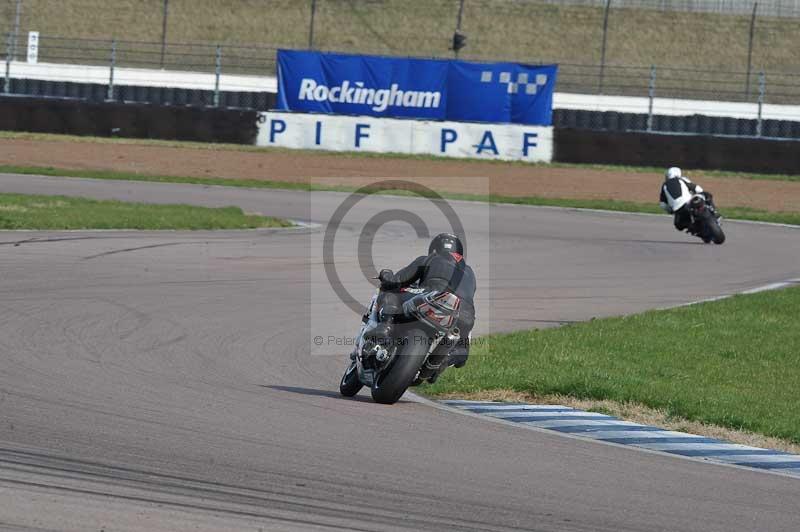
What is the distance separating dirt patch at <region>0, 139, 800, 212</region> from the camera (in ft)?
99.8

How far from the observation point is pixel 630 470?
24.8ft

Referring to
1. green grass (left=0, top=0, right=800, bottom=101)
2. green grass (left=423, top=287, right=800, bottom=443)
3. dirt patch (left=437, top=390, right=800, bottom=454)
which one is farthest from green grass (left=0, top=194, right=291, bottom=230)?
green grass (left=0, top=0, right=800, bottom=101)

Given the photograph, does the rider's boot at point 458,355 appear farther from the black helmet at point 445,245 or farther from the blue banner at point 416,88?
the blue banner at point 416,88

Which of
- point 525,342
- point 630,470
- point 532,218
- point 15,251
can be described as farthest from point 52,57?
point 630,470

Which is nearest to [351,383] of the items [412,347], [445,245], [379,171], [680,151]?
[412,347]

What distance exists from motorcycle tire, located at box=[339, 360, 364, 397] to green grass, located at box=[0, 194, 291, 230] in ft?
35.8

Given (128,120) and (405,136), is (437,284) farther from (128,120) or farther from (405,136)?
(128,120)

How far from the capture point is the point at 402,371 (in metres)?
9.10

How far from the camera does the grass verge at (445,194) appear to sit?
28.3m

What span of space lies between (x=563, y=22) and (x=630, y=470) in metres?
44.2

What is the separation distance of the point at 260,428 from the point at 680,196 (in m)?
16.1

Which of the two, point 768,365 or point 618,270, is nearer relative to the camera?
point 768,365

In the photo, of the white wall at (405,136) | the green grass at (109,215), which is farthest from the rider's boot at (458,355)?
the white wall at (405,136)

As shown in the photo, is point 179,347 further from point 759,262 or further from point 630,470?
point 759,262
